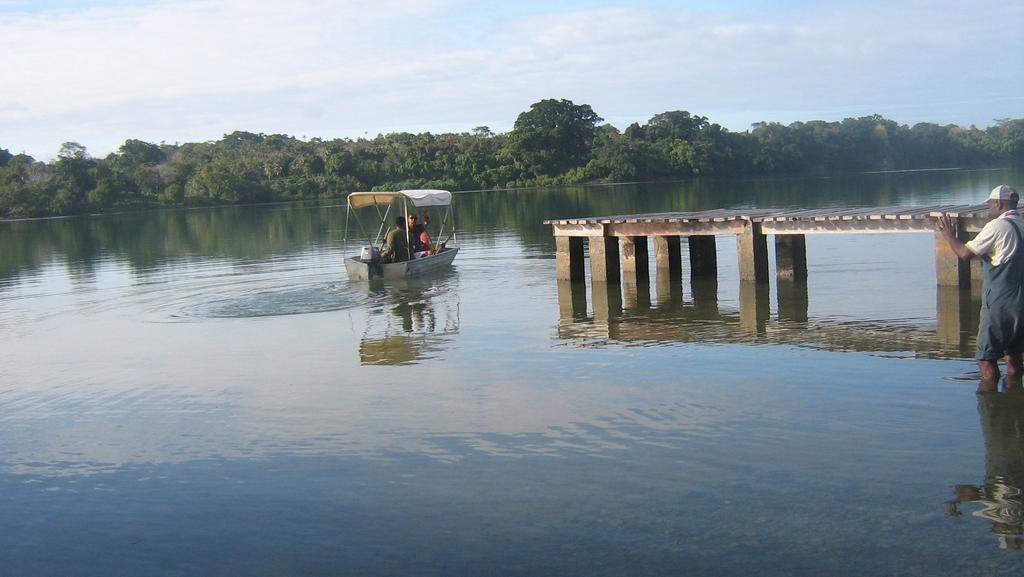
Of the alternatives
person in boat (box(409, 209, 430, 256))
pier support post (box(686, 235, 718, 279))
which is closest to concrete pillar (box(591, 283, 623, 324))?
pier support post (box(686, 235, 718, 279))

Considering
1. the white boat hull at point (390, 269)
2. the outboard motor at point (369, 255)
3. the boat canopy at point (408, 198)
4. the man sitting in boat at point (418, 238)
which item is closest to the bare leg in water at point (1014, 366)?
the white boat hull at point (390, 269)

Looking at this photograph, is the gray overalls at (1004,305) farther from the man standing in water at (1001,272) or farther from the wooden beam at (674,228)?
the wooden beam at (674,228)

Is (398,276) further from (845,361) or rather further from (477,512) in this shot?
(477,512)

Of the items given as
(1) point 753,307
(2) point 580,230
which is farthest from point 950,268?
(2) point 580,230

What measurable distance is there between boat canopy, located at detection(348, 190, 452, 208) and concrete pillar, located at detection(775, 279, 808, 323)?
10438 millimetres

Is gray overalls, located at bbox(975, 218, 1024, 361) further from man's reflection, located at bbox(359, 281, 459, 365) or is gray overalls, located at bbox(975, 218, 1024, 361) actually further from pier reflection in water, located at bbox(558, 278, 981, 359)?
man's reflection, located at bbox(359, 281, 459, 365)

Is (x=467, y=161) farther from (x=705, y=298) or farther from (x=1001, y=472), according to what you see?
(x=1001, y=472)

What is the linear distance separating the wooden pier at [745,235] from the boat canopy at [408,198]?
17.2 ft

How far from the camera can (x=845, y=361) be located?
12977 millimetres

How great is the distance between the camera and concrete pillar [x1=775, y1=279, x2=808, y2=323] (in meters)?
17.2

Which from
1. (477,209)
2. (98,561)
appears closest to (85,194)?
(477,209)

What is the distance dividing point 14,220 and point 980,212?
86.9 m

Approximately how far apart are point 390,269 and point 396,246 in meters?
1.05

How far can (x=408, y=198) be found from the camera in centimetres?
2717
